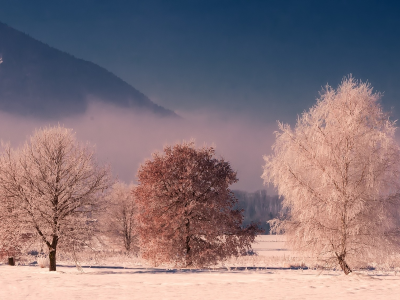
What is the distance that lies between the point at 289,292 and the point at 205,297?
315 centimetres

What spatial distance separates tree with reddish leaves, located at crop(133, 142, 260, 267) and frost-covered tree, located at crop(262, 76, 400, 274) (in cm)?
765

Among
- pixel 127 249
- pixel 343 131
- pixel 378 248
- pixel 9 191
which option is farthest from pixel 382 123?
pixel 127 249

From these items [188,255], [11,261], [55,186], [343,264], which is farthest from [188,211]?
[11,261]

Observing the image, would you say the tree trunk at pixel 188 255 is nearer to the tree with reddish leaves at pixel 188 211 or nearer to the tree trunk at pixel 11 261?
the tree with reddish leaves at pixel 188 211

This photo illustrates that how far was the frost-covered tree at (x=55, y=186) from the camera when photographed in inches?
915

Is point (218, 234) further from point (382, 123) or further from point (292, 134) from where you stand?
point (382, 123)

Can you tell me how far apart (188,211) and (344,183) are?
10.5 m

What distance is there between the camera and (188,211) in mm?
26594

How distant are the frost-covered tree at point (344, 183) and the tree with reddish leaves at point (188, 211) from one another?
7.65m

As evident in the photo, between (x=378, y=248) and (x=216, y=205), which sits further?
(x=216, y=205)

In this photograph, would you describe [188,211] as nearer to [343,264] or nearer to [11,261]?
[343,264]

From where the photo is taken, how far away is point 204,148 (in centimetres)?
A: 2933

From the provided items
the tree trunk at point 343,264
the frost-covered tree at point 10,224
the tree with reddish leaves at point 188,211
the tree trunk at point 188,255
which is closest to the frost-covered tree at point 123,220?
the tree with reddish leaves at point 188,211

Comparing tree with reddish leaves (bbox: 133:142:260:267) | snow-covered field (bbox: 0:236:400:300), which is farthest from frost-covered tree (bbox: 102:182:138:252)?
snow-covered field (bbox: 0:236:400:300)
